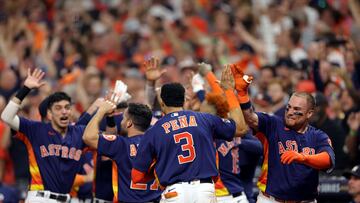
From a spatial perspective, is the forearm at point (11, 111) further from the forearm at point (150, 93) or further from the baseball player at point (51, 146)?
the forearm at point (150, 93)

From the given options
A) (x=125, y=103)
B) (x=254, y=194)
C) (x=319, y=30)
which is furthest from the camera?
(x=319, y=30)

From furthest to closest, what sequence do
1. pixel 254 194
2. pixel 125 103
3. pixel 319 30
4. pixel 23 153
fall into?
pixel 319 30 → pixel 23 153 → pixel 254 194 → pixel 125 103

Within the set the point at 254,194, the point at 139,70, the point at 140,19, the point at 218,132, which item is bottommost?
the point at 254,194

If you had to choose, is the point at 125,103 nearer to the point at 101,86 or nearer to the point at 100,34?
the point at 101,86

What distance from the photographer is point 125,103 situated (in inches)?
499

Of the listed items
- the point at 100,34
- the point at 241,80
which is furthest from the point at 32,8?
the point at 241,80

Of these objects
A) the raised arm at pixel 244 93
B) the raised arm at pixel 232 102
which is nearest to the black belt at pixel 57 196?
the raised arm at pixel 232 102

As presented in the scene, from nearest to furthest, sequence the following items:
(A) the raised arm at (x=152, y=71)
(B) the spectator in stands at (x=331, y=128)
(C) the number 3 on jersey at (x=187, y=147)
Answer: (C) the number 3 on jersey at (x=187, y=147)
(A) the raised arm at (x=152, y=71)
(B) the spectator in stands at (x=331, y=128)

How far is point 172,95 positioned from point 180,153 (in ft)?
2.18

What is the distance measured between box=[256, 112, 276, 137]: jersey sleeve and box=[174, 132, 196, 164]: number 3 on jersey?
0.91 m

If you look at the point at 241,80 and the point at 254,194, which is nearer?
the point at 241,80

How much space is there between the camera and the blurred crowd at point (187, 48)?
1470cm

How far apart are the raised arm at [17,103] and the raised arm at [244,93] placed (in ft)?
9.21

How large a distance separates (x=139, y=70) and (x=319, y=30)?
12.7 ft
